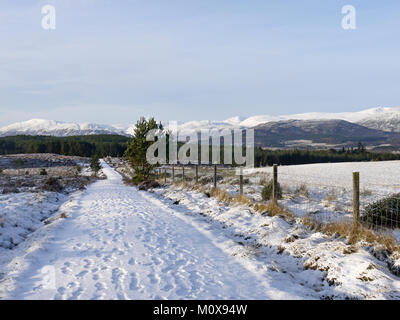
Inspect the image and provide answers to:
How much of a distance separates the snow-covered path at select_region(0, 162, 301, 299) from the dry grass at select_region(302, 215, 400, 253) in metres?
2.82

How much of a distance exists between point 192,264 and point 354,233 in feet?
13.3

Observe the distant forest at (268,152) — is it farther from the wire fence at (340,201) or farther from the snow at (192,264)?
the snow at (192,264)

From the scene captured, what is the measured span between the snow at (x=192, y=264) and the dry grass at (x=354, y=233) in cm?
36

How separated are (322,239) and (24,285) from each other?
6.56m

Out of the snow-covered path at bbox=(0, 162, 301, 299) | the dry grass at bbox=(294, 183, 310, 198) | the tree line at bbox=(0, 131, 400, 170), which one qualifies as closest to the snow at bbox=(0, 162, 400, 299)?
the snow-covered path at bbox=(0, 162, 301, 299)

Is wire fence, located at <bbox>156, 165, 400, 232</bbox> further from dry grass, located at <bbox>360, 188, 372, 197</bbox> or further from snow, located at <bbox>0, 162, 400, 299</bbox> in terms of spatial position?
snow, located at <bbox>0, 162, 400, 299</bbox>

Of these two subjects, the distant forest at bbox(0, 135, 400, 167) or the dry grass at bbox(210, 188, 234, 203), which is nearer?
the dry grass at bbox(210, 188, 234, 203)

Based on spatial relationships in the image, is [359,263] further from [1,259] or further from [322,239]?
[1,259]

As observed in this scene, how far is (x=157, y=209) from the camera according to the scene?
45.9ft

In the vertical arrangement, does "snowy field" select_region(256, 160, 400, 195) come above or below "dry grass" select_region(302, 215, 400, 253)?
above

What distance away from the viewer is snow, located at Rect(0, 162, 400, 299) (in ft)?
16.5

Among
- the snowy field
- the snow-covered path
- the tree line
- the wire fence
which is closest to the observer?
the snow-covered path

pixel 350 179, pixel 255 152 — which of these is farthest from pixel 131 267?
pixel 255 152
